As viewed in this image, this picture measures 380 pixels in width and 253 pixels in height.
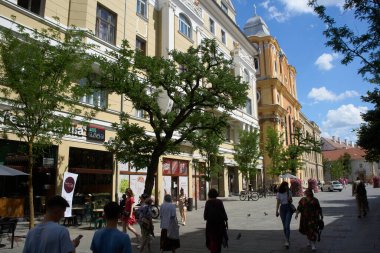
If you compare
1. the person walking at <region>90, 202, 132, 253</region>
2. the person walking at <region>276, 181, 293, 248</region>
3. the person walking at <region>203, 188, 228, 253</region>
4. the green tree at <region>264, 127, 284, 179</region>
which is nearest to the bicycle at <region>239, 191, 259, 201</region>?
the green tree at <region>264, 127, 284, 179</region>

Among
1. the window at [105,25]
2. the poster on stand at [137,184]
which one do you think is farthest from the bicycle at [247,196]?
the window at [105,25]

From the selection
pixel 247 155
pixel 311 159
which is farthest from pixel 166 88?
pixel 311 159

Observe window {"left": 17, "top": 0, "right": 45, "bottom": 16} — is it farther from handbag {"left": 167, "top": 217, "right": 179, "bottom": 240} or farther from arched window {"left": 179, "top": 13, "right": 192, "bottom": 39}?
handbag {"left": 167, "top": 217, "right": 179, "bottom": 240}

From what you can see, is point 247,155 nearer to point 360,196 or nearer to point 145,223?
point 360,196

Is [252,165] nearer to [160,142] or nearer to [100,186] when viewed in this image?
[100,186]

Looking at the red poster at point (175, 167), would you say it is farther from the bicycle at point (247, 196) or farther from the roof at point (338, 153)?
the roof at point (338, 153)

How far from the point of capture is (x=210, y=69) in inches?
655

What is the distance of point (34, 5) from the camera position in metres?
17.5

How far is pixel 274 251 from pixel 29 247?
24.0ft

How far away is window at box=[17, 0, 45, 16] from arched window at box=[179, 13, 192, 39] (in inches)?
541

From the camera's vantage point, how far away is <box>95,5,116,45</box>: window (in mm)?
21000

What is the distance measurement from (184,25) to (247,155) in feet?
49.1

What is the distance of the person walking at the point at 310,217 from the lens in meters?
9.26

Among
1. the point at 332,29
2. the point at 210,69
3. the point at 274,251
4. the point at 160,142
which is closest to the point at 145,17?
the point at 210,69
